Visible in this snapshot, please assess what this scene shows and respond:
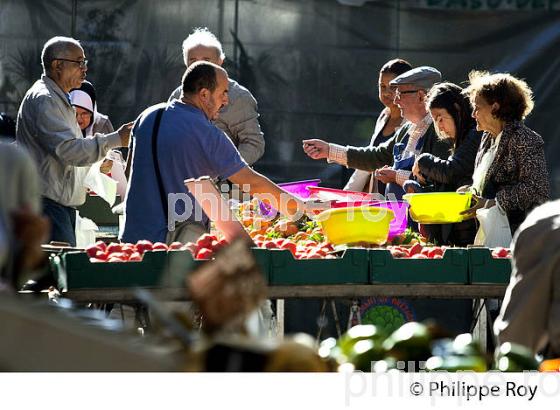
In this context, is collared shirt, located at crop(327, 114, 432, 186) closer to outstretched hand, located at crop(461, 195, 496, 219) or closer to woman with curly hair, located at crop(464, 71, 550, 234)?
woman with curly hair, located at crop(464, 71, 550, 234)

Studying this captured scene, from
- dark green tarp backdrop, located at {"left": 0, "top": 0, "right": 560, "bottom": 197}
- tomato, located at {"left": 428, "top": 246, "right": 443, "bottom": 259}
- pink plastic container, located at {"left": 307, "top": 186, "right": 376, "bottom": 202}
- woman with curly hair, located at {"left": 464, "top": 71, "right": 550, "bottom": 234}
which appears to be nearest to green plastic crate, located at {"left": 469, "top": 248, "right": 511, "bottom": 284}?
tomato, located at {"left": 428, "top": 246, "right": 443, "bottom": 259}

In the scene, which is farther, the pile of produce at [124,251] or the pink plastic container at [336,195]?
the pink plastic container at [336,195]

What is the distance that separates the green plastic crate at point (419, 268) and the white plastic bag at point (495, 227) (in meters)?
0.43

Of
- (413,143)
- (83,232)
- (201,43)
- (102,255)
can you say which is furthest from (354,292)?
(201,43)

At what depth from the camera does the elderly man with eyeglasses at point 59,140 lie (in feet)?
17.8

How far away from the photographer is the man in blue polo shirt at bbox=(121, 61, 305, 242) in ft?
15.4

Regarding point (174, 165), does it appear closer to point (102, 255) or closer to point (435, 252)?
point (102, 255)

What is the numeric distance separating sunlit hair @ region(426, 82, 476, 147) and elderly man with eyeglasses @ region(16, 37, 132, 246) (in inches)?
53.2

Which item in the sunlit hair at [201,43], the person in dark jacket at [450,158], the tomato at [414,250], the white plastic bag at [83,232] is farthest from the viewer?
the sunlit hair at [201,43]

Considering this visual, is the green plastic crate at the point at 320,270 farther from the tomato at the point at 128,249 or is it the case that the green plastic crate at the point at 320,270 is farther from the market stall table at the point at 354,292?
the tomato at the point at 128,249

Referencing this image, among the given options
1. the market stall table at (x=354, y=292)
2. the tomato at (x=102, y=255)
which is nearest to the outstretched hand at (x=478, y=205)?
the market stall table at (x=354, y=292)

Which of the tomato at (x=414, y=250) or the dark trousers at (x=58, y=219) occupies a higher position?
the tomato at (x=414, y=250)

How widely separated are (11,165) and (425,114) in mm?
4307
